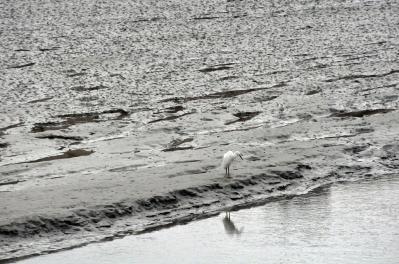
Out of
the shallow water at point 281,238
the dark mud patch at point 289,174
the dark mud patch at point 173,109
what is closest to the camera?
the shallow water at point 281,238

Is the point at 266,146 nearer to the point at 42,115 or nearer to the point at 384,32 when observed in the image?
the point at 42,115

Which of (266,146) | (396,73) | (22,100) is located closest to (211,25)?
(396,73)

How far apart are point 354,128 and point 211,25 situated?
1058 cm

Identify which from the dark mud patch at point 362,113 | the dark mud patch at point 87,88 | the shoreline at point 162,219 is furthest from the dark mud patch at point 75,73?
the shoreline at point 162,219

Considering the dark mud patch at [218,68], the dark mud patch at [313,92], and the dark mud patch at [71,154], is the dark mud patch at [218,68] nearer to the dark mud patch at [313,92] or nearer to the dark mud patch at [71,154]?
the dark mud patch at [313,92]

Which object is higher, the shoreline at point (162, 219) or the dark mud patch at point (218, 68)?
the dark mud patch at point (218, 68)

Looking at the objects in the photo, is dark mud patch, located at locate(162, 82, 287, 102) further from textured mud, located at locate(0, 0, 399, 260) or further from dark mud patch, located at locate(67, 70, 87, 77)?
dark mud patch, located at locate(67, 70, 87, 77)

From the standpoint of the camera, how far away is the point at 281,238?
38.8ft

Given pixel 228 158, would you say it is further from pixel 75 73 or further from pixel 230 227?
pixel 75 73

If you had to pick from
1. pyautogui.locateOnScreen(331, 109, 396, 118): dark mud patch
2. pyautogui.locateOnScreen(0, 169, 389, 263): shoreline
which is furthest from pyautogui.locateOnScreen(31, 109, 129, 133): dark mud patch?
pyautogui.locateOnScreen(0, 169, 389, 263): shoreline

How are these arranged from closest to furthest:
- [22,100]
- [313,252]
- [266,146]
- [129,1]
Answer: [313,252]
[266,146]
[22,100]
[129,1]

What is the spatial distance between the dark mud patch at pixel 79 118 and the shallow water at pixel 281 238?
5.47 metres

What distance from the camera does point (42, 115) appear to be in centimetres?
1811

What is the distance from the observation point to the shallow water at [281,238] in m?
11.1
